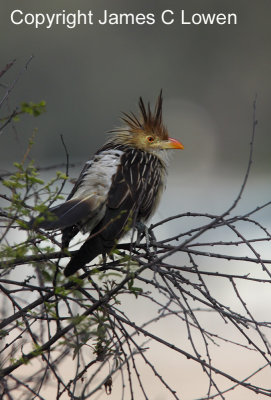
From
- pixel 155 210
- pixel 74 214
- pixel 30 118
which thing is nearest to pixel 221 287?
pixel 155 210

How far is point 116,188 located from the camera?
11.1 ft

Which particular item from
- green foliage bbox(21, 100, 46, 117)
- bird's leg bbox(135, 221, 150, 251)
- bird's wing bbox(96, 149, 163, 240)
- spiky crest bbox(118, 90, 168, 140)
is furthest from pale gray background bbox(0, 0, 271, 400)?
green foliage bbox(21, 100, 46, 117)

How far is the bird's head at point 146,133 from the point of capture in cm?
→ 426

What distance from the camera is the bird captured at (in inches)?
115

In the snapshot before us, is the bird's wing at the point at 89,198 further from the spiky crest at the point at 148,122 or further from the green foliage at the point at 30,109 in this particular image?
the green foliage at the point at 30,109

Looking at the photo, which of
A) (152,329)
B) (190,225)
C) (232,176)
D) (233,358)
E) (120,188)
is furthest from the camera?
(232,176)

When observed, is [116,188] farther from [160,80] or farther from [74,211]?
[160,80]

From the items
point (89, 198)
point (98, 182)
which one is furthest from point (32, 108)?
point (98, 182)

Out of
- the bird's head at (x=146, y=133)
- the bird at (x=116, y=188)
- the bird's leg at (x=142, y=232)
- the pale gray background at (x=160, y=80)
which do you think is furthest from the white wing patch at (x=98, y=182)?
the pale gray background at (x=160, y=80)

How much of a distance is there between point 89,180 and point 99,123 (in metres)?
10.1

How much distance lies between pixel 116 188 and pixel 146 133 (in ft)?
3.23

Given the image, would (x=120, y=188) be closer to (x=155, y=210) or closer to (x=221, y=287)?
(x=155, y=210)

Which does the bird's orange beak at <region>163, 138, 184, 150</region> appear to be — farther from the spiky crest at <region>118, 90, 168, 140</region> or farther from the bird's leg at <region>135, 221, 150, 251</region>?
the bird's leg at <region>135, 221, 150, 251</region>

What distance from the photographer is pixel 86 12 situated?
13.3 metres
